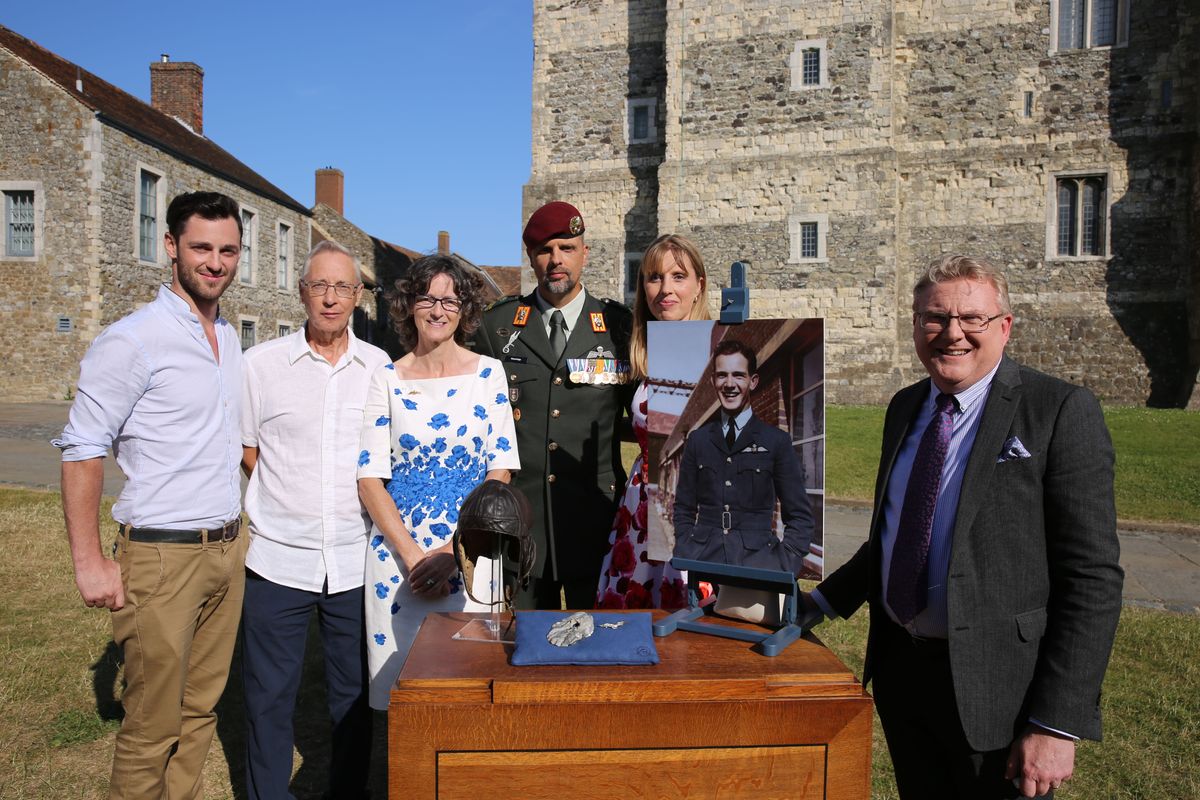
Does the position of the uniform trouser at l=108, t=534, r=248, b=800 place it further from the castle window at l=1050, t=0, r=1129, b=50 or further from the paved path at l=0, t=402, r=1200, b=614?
the castle window at l=1050, t=0, r=1129, b=50

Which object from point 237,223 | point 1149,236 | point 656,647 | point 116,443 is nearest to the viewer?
point 656,647

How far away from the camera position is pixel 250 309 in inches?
954

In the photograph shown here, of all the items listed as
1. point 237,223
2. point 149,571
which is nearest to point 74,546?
point 149,571

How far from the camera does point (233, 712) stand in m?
4.30

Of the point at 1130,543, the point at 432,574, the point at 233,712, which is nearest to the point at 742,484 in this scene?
the point at 432,574

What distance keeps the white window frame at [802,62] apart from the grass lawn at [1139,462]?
9460 mm

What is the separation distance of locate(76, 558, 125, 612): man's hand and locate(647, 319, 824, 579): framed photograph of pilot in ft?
5.63

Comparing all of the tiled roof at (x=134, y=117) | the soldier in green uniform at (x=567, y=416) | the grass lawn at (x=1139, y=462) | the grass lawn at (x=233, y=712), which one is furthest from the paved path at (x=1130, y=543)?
the tiled roof at (x=134, y=117)

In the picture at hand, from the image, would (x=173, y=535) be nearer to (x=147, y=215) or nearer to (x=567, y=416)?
(x=567, y=416)

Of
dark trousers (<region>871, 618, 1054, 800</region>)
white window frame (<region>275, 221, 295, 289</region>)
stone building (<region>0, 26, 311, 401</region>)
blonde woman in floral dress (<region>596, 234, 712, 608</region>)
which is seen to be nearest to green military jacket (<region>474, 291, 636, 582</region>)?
blonde woman in floral dress (<region>596, 234, 712, 608</region>)

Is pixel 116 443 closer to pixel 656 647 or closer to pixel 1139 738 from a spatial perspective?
pixel 656 647

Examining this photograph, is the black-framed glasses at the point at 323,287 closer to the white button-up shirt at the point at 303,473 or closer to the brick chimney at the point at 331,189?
the white button-up shirt at the point at 303,473

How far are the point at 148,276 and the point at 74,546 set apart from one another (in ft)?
69.4

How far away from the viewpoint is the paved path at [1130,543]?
6238 millimetres
